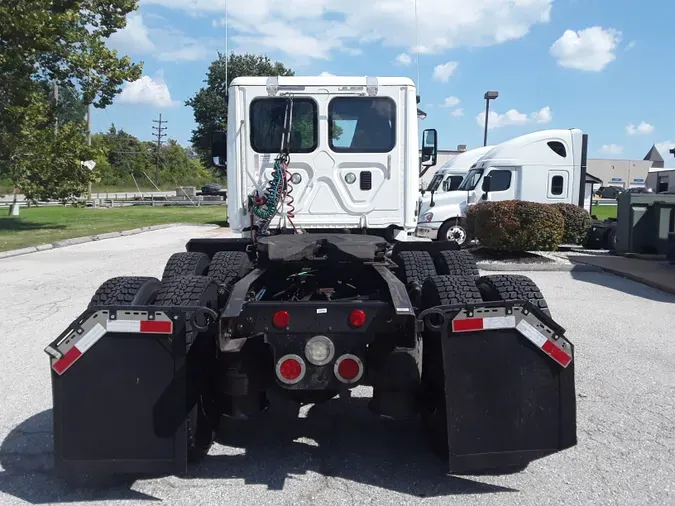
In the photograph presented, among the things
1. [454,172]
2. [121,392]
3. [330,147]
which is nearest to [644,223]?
[454,172]

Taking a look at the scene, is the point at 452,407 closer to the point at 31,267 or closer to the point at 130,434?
the point at 130,434

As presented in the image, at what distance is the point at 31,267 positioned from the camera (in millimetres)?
12523

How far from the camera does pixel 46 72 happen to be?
21391 mm

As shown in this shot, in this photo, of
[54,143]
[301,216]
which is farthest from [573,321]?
[54,143]

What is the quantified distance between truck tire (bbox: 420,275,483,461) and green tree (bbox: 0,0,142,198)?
17.4 meters

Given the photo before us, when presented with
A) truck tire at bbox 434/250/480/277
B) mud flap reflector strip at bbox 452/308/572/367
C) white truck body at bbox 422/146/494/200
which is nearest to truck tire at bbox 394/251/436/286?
truck tire at bbox 434/250/480/277

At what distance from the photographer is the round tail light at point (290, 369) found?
130 inches

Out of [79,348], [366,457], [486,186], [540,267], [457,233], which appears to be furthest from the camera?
[486,186]

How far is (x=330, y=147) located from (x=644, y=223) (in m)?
10.2

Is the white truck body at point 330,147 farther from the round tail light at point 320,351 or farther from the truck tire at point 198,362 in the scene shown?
the round tail light at point 320,351

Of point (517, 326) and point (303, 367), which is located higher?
point (517, 326)

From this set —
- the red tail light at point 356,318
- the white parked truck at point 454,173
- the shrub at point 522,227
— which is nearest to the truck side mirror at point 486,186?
the white parked truck at point 454,173

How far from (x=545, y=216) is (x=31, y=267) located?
35.1ft

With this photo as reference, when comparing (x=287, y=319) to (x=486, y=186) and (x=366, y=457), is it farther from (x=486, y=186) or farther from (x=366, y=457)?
(x=486, y=186)
